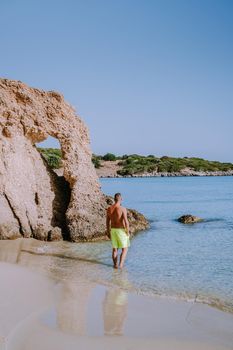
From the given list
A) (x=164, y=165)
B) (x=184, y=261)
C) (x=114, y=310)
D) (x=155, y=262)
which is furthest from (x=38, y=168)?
(x=164, y=165)

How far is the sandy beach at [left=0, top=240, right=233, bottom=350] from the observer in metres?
5.48

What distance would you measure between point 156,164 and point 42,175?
84469mm

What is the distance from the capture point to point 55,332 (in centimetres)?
573

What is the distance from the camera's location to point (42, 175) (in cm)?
1452

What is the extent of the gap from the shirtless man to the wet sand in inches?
77.5

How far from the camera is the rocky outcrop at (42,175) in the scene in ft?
43.8

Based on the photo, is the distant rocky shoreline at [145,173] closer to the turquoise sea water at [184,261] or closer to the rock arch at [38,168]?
the turquoise sea water at [184,261]

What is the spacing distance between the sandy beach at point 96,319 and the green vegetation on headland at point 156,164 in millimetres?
78648

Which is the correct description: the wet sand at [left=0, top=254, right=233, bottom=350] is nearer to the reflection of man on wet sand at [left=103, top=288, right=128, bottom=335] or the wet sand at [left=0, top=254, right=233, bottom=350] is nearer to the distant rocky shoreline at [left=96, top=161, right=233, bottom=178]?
the reflection of man on wet sand at [left=103, top=288, right=128, bottom=335]

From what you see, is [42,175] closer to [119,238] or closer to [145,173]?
[119,238]

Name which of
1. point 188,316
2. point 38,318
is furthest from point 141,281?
point 38,318

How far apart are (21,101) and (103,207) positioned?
455 centimetres

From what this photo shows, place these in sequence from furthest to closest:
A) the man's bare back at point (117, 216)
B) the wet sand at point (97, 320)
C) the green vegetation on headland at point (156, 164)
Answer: the green vegetation on headland at point (156, 164) < the man's bare back at point (117, 216) < the wet sand at point (97, 320)

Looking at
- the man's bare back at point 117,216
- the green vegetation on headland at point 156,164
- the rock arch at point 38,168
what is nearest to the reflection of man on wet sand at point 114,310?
the man's bare back at point 117,216
